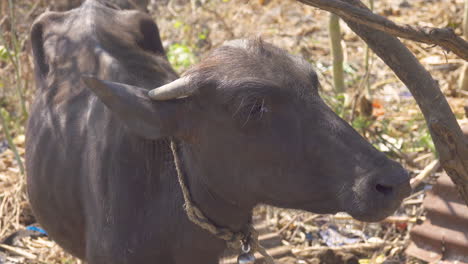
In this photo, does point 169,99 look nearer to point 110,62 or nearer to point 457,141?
point 110,62

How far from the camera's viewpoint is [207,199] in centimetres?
355

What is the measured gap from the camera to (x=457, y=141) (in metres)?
3.63

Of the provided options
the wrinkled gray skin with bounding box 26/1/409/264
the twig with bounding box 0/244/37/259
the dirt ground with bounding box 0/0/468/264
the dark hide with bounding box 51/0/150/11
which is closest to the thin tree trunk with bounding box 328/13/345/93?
the dirt ground with bounding box 0/0/468/264

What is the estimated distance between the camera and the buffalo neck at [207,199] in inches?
139

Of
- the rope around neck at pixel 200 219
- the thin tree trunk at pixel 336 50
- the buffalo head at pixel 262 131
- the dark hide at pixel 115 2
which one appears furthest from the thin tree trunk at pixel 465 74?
the rope around neck at pixel 200 219

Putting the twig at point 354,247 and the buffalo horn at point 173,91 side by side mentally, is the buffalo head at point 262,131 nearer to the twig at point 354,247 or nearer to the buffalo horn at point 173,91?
the buffalo horn at point 173,91

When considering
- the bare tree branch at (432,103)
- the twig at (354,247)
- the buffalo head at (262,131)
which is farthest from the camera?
the twig at (354,247)

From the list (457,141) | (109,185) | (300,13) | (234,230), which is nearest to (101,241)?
(109,185)

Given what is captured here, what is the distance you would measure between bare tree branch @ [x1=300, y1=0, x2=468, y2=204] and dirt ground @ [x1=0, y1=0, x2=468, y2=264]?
18cm

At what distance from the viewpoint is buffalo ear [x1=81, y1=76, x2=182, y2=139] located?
10.7 ft

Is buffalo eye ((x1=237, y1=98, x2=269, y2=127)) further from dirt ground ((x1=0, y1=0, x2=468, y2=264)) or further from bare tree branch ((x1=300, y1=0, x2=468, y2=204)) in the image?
bare tree branch ((x1=300, y1=0, x2=468, y2=204))

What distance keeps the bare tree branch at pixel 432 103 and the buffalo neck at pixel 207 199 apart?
1001mm

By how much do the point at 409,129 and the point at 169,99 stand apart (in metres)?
4.33

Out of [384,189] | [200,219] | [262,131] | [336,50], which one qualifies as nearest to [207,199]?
[200,219]
